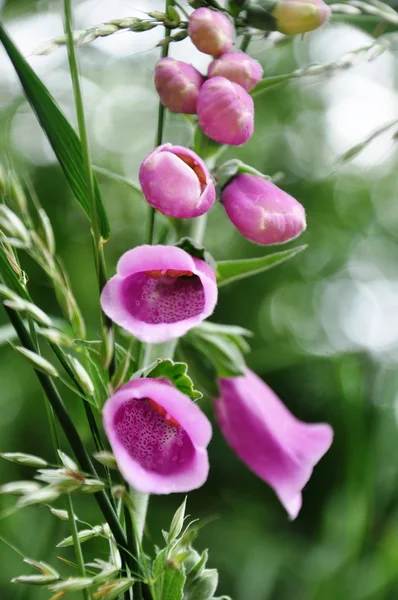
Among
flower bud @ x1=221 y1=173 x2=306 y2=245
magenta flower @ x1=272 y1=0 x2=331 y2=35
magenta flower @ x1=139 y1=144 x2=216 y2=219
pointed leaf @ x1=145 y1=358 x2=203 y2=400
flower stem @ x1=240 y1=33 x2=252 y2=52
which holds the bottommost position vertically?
pointed leaf @ x1=145 y1=358 x2=203 y2=400

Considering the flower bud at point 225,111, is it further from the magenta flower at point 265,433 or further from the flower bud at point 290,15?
the magenta flower at point 265,433

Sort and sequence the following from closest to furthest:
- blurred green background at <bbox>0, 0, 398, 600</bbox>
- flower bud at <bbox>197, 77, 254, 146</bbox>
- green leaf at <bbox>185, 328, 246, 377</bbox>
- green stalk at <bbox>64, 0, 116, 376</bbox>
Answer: green stalk at <bbox>64, 0, 116, 376</bbox> < flower bud at <bbox>197, 77, 254, 146</bbox> < green leaf at <bbox>185, 328, 246, 377</bbox> < blurred green background at <bbox>0, 0, 398, 600</bbox>

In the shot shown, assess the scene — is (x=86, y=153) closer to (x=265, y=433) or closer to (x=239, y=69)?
(x=239, y=69)

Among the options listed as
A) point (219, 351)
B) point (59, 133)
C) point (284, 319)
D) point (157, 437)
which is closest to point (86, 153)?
point (59, 133)

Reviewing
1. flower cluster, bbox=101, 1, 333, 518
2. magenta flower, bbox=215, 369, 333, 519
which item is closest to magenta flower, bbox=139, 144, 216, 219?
flower cluster, bbox=101, 1, 333, 518

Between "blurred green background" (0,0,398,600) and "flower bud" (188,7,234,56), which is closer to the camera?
"flower bud" (188,7,234,56)

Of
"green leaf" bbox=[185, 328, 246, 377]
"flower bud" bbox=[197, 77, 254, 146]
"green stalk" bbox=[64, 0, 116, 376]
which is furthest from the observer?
"green leaf" bbox=[185, 328, 246, 377]

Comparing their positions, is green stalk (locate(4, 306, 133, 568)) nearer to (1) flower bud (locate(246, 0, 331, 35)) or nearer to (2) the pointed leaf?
(2) the pointed leaf

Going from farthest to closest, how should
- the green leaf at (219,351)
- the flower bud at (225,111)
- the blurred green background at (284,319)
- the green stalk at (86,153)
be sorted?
the blurred green background at (284,319)
the green leaf at (219,351)
the flower bud at (225,111)
the green stalk at (86,153)

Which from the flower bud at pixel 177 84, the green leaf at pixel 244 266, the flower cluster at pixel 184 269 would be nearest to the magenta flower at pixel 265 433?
the flower cluster at pixel 184 269
